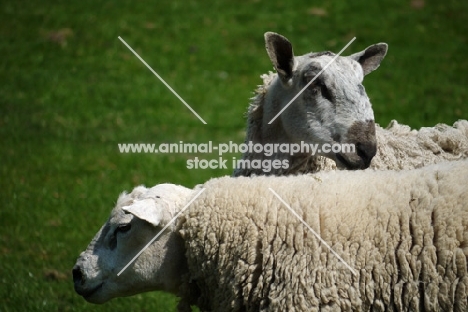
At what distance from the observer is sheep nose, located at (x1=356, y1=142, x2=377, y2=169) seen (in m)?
6.21

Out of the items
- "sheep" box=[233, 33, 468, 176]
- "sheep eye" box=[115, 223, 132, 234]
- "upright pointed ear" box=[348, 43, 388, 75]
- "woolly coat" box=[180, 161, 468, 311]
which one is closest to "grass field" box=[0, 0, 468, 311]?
"sheep" box=[233, 33, 468, 176]

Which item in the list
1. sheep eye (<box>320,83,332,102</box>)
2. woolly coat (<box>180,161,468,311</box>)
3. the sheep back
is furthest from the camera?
the sheep back

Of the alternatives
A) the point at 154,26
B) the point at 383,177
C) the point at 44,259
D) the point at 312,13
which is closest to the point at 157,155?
the point at 44,259

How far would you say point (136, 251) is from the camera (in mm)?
5430

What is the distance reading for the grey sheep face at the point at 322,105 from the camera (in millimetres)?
6289

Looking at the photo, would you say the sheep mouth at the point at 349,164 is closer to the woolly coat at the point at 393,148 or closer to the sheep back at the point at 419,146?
the woolly coat at the point at 393,148

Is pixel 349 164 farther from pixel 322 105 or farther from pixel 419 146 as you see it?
pixel 419 146

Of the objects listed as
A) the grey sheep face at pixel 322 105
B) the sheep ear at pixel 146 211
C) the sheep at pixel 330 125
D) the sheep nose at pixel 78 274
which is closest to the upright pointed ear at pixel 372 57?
the sheep at pixel 330 125

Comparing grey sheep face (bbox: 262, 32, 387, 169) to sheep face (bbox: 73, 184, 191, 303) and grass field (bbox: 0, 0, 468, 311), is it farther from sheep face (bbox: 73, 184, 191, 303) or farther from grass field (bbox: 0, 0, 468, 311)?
grass field (bbox: 0, 0, 468, 311)

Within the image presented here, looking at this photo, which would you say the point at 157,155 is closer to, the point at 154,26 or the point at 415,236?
the point at 154,26

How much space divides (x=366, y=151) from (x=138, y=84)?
40.4 feet

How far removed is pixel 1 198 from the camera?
11852mm

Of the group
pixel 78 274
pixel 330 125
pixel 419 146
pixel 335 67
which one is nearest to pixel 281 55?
pixel 335 67

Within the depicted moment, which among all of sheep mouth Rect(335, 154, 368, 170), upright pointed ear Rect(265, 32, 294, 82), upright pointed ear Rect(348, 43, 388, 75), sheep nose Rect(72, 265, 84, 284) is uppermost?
upright pointed ear Rect(348, 43, 388, 75)
